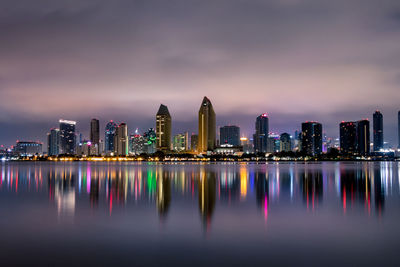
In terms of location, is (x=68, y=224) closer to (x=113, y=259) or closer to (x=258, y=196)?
(x=113, y=259)

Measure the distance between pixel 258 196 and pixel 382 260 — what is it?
69.9ft

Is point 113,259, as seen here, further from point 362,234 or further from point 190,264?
point 362,234

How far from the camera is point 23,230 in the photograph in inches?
754

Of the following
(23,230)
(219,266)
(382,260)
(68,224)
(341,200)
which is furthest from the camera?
(341,200)

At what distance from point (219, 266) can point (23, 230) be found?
39.6ft

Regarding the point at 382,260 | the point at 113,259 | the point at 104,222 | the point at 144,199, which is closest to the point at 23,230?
the point at 104,222

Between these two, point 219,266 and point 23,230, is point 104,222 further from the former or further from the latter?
point 219,266

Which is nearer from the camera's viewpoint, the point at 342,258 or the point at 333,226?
the point at 342,258

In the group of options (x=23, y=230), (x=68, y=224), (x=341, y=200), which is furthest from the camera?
(x=341, y=200)

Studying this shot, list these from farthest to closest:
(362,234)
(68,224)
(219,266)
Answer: (68,224) → (362,234) → (219,266)

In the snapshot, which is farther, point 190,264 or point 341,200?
point 341,200

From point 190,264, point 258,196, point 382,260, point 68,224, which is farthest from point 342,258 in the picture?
point 258,196

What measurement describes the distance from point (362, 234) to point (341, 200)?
1413 centimetres

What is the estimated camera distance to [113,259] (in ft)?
43.4
